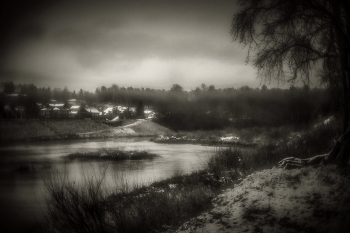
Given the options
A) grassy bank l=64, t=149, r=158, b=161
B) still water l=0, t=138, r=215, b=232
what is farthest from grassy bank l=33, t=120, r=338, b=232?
grassy bank l=64, t=149, r=158, b=161

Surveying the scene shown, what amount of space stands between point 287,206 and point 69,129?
207 ft

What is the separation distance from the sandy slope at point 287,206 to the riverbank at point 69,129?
47.9m

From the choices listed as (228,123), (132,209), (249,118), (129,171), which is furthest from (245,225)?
(228,123)

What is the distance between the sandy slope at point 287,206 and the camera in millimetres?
6242

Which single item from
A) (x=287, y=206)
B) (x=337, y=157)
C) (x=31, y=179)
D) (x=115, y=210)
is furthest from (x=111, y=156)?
(x=287, y=206)

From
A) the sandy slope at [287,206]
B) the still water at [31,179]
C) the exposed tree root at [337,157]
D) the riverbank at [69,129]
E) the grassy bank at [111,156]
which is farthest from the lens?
the riverbank at [69,129]

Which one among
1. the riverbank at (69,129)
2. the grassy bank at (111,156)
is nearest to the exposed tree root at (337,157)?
the grassy bank at (111,156)

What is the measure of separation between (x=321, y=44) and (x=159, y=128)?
71631 millimetres

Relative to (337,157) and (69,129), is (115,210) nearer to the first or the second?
(337,157)

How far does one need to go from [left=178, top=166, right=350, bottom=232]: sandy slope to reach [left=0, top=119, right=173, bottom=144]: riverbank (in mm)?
47927

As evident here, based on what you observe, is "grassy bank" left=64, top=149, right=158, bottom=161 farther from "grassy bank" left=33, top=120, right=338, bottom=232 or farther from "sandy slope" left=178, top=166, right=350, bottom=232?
"sandy slope" left=178, top=166, right=350, bottom=232

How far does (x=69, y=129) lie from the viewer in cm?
6506

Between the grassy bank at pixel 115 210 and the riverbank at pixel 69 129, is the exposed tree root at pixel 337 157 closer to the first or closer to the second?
the grassy bank at pixel 115 210

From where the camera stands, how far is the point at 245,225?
23.0 feet
